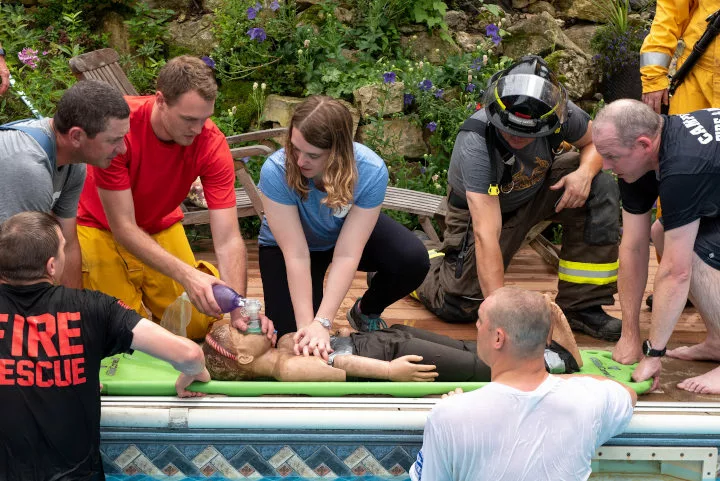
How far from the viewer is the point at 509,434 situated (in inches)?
99.0

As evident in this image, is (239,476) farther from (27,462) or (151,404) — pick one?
(27,462)

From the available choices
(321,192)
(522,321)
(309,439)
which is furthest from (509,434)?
(321,192)

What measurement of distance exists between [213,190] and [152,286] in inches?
26.3

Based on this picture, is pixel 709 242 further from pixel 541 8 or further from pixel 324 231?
pixel 541 8

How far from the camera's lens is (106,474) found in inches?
131

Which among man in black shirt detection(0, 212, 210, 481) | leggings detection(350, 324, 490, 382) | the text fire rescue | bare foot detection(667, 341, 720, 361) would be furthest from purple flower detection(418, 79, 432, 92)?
the text fire rescue

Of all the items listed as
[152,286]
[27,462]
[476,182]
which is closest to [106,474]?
[27,462]

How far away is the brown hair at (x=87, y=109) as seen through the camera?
3.26 meters

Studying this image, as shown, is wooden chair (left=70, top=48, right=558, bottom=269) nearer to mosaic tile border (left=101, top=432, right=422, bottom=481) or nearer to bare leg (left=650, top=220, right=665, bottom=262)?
bare leg (left=650, top=220, right=665, bottom=262)

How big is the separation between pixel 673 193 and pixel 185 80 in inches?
72.9

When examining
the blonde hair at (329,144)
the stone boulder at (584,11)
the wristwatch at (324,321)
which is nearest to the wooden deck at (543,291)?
the wristwatch at (324,321)

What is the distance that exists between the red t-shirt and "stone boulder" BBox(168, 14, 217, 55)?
112 inches

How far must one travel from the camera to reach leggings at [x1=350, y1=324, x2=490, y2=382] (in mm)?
3494

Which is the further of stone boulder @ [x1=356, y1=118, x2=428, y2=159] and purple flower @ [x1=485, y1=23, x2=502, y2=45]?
purple flower @ [x1=485, y1=23, x2=502, y2=45]
